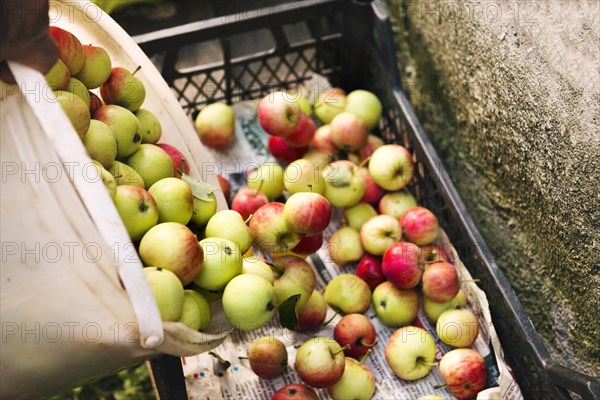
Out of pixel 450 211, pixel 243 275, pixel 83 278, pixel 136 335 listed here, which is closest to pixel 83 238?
pixel 83 278

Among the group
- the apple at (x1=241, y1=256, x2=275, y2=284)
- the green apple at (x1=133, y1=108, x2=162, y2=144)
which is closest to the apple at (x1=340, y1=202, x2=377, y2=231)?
the apple at (x1=241, y1=256, x2=275, y2=284)

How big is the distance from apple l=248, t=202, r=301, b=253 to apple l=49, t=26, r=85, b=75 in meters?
0.52

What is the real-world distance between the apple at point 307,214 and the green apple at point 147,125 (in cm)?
34

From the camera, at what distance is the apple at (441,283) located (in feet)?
5.34

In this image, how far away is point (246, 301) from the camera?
1250mm

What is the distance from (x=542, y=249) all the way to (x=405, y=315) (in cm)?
37

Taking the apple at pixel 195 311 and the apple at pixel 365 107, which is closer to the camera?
the apple at pixel 195 311

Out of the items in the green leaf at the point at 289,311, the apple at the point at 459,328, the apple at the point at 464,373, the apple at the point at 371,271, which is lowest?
the apple at the point at 464,373

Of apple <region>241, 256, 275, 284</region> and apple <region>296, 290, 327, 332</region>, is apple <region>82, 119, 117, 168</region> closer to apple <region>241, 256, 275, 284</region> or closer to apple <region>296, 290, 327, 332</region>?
apple <region>241, 256, 275, 284</region>

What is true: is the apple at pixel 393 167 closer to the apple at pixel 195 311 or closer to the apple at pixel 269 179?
the apple at pixel 269 179

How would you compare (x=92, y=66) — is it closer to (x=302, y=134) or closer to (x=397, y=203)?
(x=302, y=134)

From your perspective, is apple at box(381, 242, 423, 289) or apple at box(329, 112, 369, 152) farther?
apple at box(329, 112, 369, 152)

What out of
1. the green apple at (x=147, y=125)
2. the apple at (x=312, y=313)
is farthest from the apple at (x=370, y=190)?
the green apple at (x=147, y=125)

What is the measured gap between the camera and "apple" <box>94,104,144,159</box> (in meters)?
1.37
